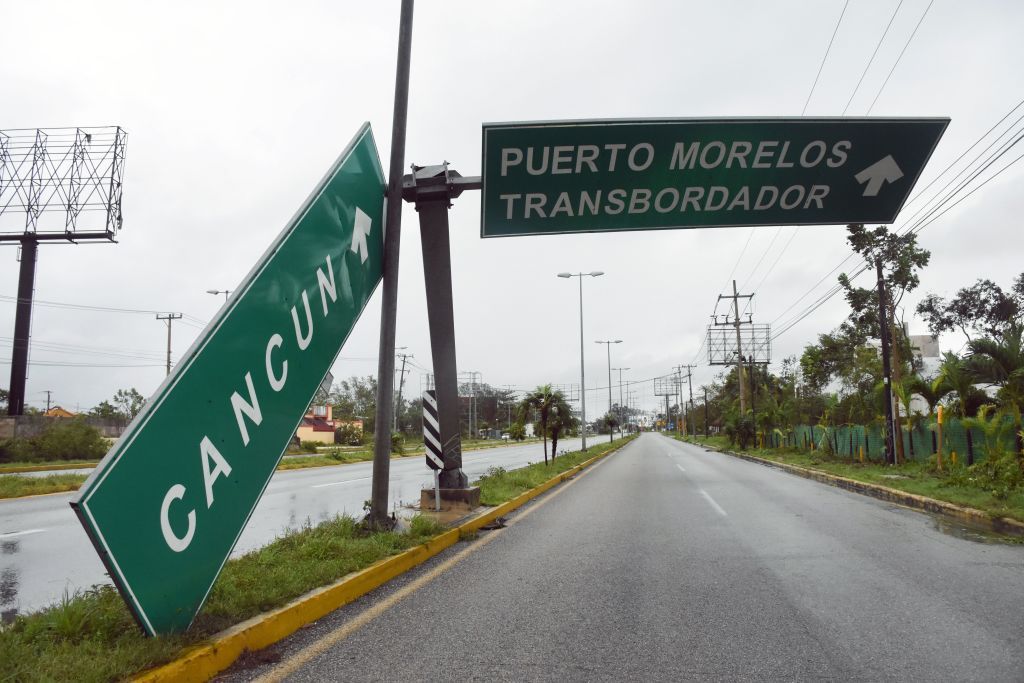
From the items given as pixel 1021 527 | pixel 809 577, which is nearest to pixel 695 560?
pixel 809 577

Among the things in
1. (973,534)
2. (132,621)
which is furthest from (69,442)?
(973,534)

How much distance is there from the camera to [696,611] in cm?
508

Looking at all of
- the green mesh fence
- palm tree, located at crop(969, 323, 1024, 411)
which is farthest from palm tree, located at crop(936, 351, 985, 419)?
palm tree, located at crop(969, 323, 1024, 411)

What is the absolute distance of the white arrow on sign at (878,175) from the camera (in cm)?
786

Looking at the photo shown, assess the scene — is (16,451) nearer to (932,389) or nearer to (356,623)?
(356,623)

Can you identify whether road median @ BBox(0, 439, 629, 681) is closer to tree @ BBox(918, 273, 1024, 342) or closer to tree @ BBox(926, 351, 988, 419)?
tree @ BBox(926, 351, 988, 419)

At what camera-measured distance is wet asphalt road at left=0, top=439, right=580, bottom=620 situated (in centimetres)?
604

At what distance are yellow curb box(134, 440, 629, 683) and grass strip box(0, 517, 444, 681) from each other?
0.09 metres

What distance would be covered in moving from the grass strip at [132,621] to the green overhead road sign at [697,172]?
4.55 meters

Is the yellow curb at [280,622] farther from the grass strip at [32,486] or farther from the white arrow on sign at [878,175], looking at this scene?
the grass strip at [32,486]

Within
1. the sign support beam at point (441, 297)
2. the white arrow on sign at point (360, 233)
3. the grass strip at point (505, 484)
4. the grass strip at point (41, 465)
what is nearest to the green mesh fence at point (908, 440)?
the grass strip at point (505, 484)

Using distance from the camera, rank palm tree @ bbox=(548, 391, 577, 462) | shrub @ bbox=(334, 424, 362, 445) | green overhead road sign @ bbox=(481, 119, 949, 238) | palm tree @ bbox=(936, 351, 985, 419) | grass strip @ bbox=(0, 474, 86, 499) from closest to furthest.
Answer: green overhead road sign @ bbox=(481, 119, 949, 238) → grass strip @ bbox=(0, 474, 86, 499) → palm tree @ bbox=(936, 351, 985, 419) → palm tree @ bbox=(548, 391, 577, 462) → shrub @ bbox=(334, 424, 362, 445)

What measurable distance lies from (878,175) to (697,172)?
2218mm

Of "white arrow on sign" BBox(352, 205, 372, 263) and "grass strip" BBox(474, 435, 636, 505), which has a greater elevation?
"white arrow on sign" BBox(352, 205, 372, 263)
